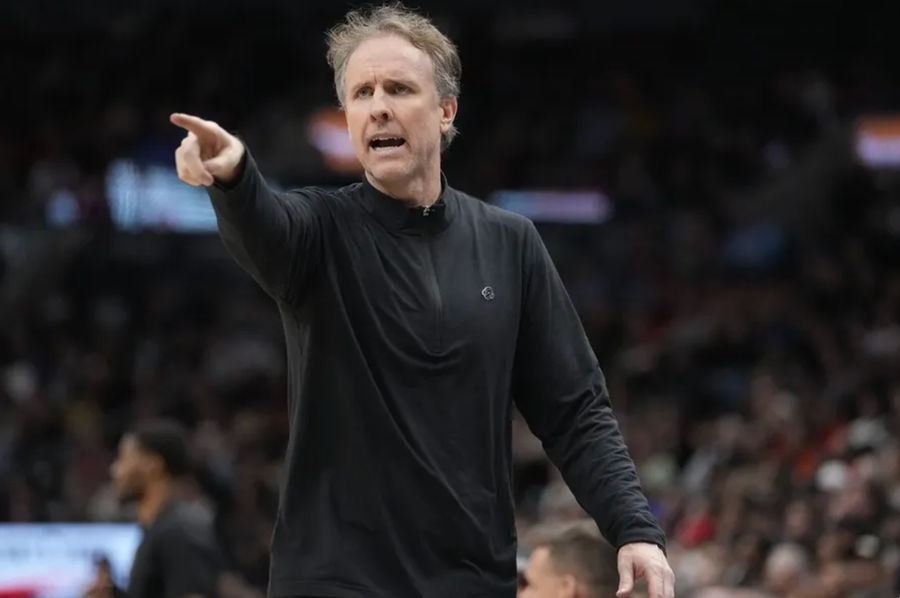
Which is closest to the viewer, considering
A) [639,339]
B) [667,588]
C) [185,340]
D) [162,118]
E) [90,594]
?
[667,588]

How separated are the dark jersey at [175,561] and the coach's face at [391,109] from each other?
2.77 meters

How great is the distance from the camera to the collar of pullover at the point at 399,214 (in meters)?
3.54

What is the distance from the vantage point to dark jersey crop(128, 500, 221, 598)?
597 centimetres

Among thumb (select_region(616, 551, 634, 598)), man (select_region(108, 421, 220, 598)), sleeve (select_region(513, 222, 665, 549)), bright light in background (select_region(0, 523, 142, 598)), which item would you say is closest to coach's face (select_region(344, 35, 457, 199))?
sleeve (select_region(513, 222, 665, 549))

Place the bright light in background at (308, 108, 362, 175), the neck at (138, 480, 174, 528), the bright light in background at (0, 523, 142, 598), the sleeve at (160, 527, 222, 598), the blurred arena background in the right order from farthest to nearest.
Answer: the bright light in background at (308, 108, 362, 175) < the blurred arena background < the bright light in background at (0, 523, 142, 598) < the neck at (138, 480, 174, 528) < the sleeve at (160, 527, 222, 598)

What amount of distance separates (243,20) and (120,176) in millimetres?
3304

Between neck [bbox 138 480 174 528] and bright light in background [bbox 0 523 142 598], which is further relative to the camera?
bright light in background [bbox 0 523 142 598]

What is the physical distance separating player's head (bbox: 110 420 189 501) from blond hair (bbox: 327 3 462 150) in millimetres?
3009

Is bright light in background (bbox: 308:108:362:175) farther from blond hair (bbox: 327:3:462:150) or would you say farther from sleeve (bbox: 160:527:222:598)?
blond hair (bbox: 327:3:462:150)

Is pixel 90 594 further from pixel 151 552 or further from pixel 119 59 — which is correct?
pixel 119 59

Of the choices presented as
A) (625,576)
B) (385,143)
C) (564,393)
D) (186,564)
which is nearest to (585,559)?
(564,393)

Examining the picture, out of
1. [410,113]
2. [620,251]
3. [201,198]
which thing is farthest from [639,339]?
[410,113]

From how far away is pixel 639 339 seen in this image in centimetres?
1423

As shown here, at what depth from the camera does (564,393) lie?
3.65 meters
